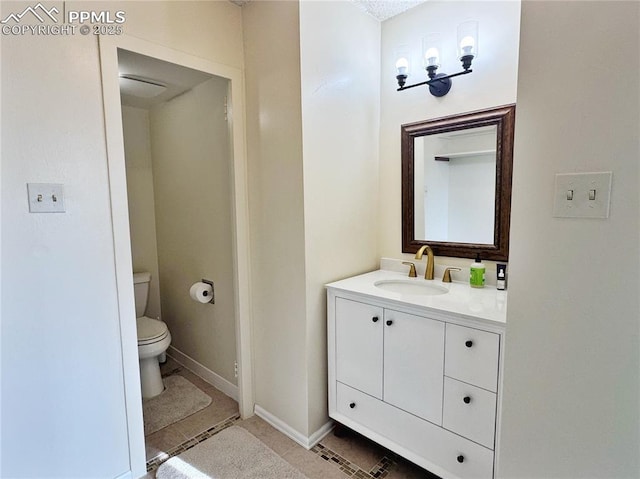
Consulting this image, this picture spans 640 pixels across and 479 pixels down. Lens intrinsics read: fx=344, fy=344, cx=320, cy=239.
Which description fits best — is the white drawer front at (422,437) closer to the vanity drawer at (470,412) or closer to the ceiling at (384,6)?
the vanity drawer at (470,412)

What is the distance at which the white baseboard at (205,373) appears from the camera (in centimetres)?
237

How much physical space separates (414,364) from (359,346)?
31 cm

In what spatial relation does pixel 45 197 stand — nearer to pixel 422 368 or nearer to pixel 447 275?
pixel 422 368

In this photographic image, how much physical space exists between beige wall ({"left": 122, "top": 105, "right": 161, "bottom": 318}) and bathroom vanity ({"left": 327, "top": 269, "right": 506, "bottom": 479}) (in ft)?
6.13

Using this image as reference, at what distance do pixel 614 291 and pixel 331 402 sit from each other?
1.48 metres

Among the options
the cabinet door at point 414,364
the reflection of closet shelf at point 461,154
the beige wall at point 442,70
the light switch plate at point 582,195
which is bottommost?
the cabinet door at point 414,364

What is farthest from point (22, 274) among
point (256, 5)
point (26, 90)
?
point (256, 5)

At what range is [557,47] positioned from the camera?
2.90 feet

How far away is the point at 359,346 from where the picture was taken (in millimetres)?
1760

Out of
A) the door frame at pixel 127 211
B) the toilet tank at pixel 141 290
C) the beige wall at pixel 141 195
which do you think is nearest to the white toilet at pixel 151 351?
the toilet tank at pixel 141 290

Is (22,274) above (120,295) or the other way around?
above

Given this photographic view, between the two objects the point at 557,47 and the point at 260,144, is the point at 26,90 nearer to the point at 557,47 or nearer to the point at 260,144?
the point at 260,144

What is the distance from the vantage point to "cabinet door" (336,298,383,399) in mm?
1689

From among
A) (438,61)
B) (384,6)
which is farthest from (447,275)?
(384,6)
